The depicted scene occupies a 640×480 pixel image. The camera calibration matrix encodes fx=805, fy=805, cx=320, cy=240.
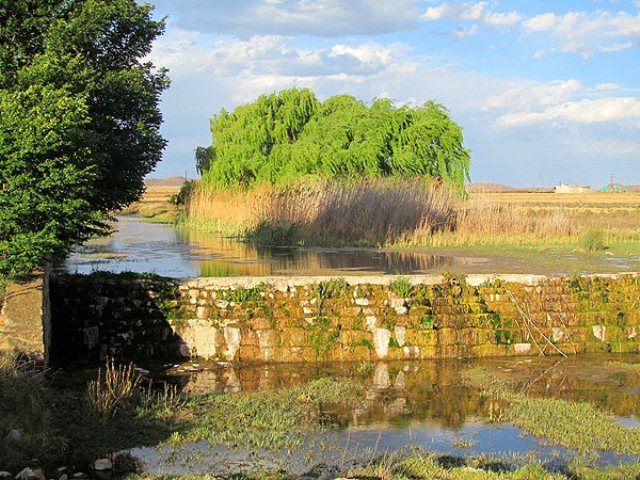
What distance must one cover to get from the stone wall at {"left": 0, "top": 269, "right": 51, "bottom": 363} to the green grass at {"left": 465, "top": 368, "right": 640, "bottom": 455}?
5.73 meters

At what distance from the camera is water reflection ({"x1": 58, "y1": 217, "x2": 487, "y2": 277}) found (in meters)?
19.5

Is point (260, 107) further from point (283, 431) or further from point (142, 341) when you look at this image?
point (283, 431)

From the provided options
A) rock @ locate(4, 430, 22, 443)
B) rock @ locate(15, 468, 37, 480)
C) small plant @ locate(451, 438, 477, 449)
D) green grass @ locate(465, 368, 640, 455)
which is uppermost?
rock @ locate(4, 430, 22, 443)

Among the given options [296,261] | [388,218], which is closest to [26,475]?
[296,261]

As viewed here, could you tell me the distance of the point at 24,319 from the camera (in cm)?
1006

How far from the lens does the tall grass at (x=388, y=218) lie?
28.3 metres

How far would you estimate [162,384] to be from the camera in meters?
10.6

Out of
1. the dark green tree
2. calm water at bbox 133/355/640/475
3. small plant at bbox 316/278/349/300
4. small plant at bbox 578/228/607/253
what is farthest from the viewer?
small plant at bbox 578/228/607/253

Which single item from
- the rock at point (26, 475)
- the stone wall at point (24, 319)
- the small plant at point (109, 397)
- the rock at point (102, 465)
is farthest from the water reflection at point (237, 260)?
the rock at point (26, 475)

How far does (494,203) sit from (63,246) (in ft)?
76.6

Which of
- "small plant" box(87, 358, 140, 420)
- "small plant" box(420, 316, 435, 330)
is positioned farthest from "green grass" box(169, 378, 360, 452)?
"small plant" box(420, 316, 435, 330)

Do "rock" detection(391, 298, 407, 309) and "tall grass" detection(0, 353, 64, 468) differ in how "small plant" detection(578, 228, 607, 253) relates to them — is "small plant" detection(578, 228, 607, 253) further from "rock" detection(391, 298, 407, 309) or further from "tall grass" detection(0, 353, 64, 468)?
"tall grass" detection(0, 353, 64, 468)

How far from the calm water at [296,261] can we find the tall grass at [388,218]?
176 cm

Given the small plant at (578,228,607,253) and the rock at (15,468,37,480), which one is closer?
the rock at (15,468,37,480)
